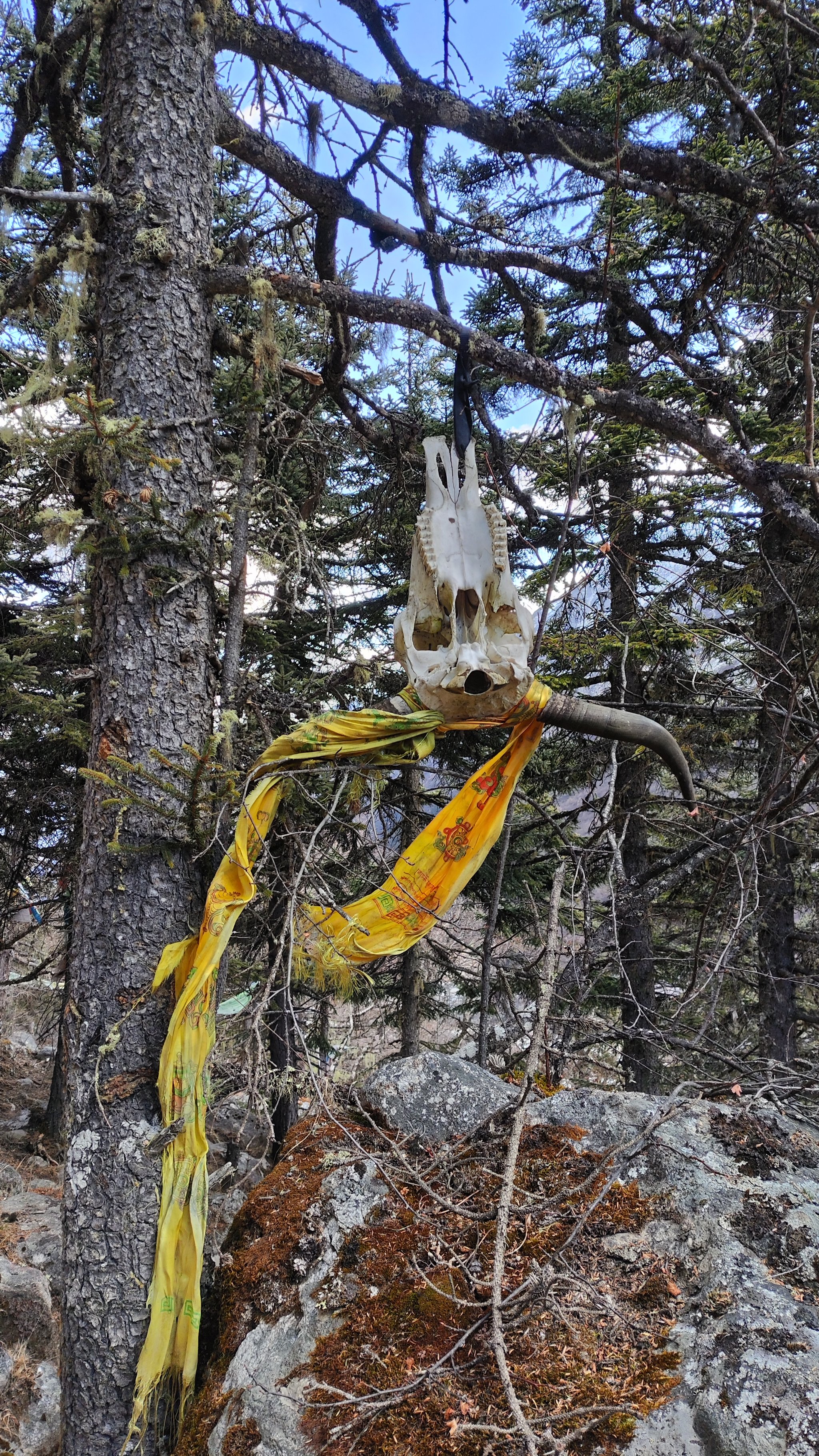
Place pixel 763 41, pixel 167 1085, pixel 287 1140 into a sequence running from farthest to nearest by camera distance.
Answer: pixel 763 41, pixel 287 1140, pixel 167 1085

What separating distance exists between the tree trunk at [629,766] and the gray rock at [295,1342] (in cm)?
427

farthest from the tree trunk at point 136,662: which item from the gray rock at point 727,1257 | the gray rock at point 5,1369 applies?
the gray rock at point 5,1369

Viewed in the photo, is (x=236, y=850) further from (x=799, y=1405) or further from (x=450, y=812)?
(x=799, y=1405)

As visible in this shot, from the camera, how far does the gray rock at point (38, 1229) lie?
677cm

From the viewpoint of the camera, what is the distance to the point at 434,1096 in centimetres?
333

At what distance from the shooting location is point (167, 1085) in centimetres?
326

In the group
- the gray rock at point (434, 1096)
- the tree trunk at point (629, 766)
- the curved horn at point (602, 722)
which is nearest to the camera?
the gray rock at point (434, 1096)

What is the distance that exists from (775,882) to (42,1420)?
7062 millimetres

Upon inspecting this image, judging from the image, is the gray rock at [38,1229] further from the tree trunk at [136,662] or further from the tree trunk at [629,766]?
the tree trunk at [629,766]

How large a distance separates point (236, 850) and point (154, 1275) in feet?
5.16

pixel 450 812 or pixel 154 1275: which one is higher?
pixel 450 812

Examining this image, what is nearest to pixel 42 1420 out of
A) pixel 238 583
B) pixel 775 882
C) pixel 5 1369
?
pixel 5 1369

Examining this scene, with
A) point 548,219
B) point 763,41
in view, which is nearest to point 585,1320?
point 763,41

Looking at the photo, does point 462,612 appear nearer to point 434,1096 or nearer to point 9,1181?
point 434,1096
